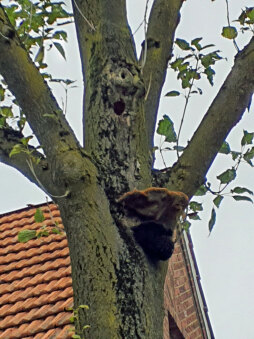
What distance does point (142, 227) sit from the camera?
2.78 meters

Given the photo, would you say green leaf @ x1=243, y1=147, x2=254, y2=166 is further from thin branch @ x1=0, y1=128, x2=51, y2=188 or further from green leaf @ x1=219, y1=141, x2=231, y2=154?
thin branch @ x1=0, y1=128, x2=51, y2=188

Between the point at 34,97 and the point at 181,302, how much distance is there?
4.83m

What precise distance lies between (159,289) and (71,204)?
50 centimetres

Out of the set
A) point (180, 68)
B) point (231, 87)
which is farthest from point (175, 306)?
point (231, 87)

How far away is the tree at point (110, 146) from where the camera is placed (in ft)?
8.57

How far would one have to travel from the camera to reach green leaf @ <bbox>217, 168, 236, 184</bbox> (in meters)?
3.26

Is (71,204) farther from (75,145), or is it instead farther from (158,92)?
(158,92)

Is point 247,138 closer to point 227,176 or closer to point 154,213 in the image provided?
point 227,176

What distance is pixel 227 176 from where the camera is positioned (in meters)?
3.27

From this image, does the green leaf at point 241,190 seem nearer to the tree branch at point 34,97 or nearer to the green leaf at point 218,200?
the green leaf at point 218,200

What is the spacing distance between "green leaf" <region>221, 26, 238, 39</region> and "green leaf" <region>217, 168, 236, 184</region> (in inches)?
28.9

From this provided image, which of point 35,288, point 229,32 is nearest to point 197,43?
point 229,32

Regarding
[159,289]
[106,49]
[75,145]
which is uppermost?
[106,49]

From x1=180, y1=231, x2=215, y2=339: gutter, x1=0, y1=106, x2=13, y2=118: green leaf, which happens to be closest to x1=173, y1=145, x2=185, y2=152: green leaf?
x1=0, y1=106, x2=13, y2=118: green leaf
